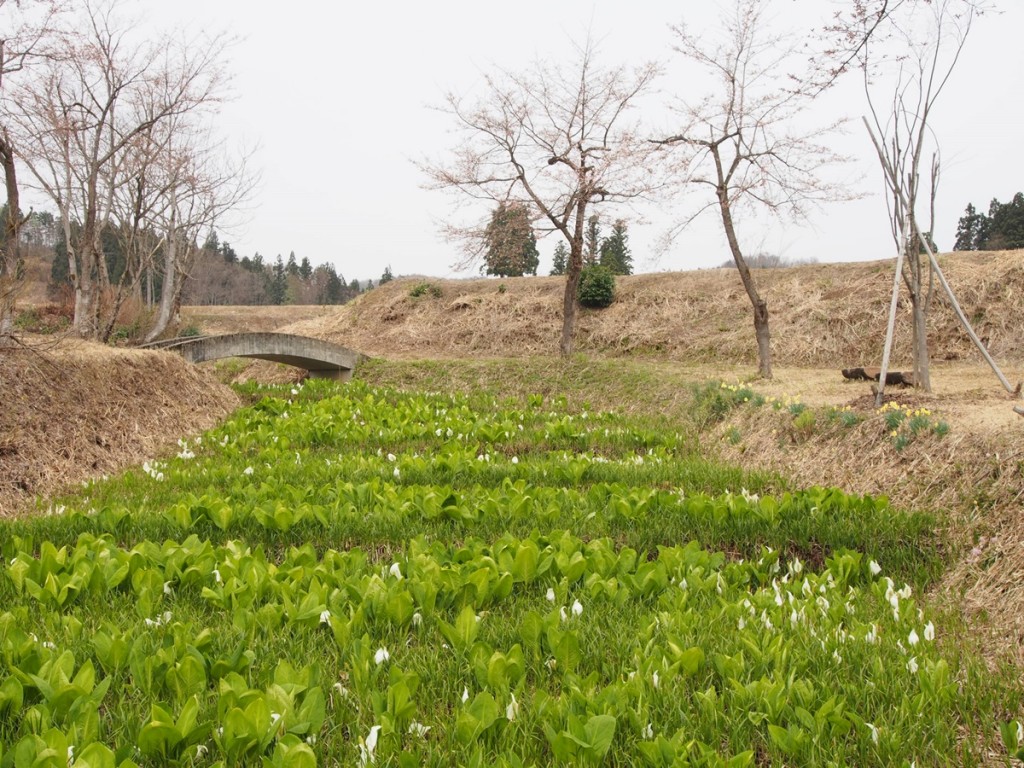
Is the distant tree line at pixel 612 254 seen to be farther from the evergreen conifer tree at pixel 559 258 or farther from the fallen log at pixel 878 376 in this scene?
the fallen log at pixel 878 376

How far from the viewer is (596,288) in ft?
93.9

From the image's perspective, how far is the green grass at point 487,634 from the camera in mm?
2730

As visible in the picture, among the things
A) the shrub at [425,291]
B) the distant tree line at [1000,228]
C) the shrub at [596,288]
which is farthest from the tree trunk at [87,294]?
the distant tree line at [1000,228]

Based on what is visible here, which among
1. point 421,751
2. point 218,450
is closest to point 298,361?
point 218,450

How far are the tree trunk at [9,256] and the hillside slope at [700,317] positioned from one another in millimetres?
15799

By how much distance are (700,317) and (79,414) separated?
2086cm

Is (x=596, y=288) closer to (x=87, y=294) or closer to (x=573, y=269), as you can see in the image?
(x=573, y=269)

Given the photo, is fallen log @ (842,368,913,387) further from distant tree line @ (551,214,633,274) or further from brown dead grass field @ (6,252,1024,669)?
distant tree line @ (551,214,633,274)

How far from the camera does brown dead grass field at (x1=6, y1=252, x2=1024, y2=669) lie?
223 inches

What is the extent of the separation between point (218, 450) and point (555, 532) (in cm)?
685

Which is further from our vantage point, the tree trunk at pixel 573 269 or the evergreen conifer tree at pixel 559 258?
the evergreen conifer tree at pixel 559 258

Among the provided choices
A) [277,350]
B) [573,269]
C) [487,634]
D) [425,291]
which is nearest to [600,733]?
[487,634]

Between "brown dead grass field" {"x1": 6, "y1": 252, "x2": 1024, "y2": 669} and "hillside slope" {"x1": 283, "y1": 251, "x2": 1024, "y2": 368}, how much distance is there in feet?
0.25

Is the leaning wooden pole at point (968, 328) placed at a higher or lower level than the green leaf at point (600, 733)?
higher
